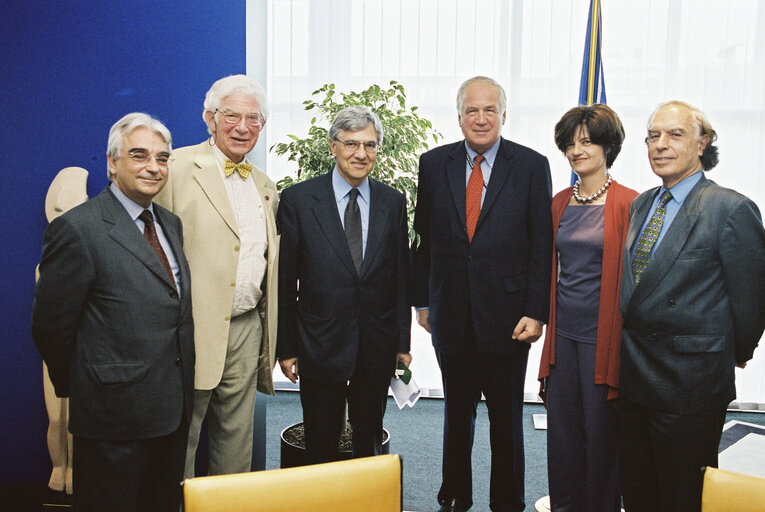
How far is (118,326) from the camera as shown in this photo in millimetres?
1905

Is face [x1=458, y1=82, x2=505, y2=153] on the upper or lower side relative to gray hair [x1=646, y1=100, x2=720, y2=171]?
upper

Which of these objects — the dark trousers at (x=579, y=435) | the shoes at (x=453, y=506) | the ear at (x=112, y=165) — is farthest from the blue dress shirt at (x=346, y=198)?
the shoes at (x=453, y=506)

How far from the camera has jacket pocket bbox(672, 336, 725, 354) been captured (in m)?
2.05

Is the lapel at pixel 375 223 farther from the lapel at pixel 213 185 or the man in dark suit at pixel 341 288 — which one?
the lapel at pixel 213 185

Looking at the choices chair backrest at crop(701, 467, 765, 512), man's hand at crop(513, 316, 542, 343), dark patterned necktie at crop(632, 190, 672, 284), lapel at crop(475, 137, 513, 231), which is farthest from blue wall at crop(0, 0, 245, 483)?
chair backrest at crop(701, 467, 765, 512)

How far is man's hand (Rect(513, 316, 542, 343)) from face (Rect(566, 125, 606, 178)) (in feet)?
2.31

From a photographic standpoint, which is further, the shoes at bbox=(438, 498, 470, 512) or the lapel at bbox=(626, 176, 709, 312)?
the shoes at bbox=(438, 498, 470, 512)

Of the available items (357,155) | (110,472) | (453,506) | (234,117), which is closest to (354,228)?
(357,155)

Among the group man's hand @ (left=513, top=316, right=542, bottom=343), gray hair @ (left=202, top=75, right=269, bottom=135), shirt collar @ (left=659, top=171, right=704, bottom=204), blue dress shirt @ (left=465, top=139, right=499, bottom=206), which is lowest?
man's hand @ (left=513, top=316, right=542, bottom=343)

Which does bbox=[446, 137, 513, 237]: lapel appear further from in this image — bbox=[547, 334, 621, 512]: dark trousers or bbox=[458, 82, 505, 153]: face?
bbox=[547, 334, 621, 512]: dark trousers

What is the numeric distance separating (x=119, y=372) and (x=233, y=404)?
0.79 metres

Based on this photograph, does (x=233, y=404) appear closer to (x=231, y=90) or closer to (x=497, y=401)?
(x=497, y=401)

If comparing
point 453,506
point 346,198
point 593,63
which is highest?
point 593,63

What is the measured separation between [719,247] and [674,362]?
1.44 ft
